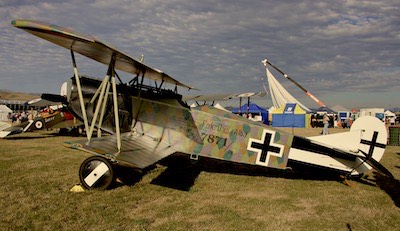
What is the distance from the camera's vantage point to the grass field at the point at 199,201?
466 cm

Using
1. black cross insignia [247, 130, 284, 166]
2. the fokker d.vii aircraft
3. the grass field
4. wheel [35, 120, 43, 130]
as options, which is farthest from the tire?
black cross insignia [247, 130, 284, 166]

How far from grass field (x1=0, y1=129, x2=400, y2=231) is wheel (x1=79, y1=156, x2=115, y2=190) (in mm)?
218

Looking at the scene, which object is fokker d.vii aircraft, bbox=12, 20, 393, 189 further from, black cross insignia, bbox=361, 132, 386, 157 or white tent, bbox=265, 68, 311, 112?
white tent, bbox=265, 68, 311, 112

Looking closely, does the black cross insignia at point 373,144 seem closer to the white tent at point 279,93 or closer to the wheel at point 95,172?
the wheel at point 95,172

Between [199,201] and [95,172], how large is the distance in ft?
7.08

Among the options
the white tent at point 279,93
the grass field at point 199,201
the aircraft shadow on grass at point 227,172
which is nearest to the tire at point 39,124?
the grass field at point 199,201

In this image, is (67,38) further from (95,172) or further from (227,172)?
(227,172)

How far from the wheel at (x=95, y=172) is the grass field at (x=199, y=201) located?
218 millimetres

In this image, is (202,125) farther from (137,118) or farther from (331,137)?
(331,137)

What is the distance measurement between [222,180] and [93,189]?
10.2 feet

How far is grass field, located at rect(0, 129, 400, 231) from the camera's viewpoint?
4.66m

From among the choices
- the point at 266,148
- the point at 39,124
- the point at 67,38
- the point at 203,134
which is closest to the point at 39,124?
the point at 39,124

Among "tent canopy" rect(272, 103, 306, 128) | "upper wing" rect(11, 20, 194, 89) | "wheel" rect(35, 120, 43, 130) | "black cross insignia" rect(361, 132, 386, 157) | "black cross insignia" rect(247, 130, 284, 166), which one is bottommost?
"wheel" rect(35, 120, 43, 130)

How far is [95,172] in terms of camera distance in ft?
19.7
